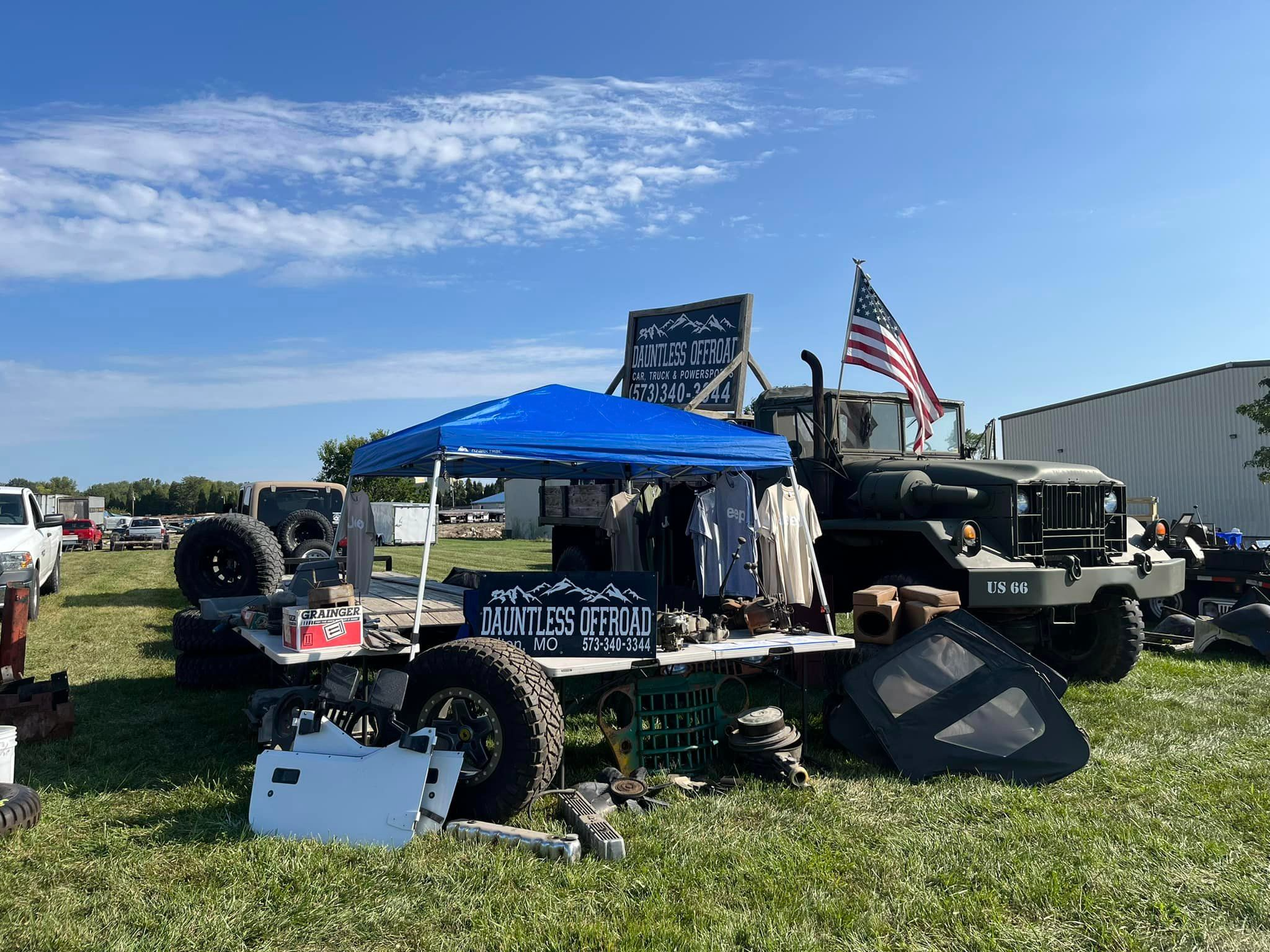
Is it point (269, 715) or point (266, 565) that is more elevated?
point (266, 565)

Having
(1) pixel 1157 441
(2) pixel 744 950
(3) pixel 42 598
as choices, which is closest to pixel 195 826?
(2) pixel 744 950

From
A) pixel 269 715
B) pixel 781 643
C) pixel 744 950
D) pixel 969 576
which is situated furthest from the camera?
pixel 969 576

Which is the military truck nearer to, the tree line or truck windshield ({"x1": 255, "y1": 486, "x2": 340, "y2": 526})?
truck windshield ({"x1": 255, "y1": 486, "x2": 340, "y2": 526})

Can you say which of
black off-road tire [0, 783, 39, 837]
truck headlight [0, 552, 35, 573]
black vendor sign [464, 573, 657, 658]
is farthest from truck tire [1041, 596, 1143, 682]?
truck headlight [0, 552, 35, 573]

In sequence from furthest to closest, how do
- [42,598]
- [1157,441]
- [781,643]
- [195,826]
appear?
[1157,441], [42,598], [781,643], [195,826]

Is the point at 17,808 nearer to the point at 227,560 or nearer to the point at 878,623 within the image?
the point at 878,623

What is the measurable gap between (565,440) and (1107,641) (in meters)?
4.76

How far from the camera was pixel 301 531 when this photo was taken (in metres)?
13.6

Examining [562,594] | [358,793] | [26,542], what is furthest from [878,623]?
[26,542]

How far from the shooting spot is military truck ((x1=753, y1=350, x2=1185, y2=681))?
673 cm

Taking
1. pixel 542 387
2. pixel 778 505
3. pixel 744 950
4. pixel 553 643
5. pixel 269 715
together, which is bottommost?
pixel 744 950

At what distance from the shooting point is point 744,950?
2961mm

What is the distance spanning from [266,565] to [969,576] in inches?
264

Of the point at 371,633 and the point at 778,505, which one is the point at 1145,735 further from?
the point at 371,633
